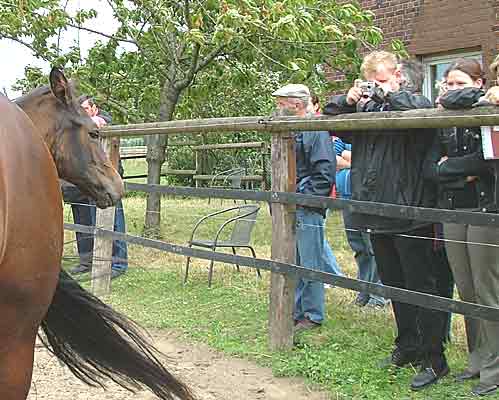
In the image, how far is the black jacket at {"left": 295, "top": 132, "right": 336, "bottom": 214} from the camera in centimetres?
527

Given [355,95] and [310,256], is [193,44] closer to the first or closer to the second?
[310,256]

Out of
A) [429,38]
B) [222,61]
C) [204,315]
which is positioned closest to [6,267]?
[204,315]

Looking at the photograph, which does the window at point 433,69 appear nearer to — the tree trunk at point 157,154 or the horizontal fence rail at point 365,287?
the tree trunk at point 157,154

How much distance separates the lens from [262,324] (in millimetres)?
5617

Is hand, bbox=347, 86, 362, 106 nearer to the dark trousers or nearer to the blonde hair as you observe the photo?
the blonde hair

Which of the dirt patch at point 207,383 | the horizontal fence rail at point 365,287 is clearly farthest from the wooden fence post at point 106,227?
the dirt patch at point 207,383

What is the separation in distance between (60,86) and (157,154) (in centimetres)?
631

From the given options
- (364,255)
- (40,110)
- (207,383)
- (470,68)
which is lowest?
(207,383)

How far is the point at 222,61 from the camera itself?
9492mm

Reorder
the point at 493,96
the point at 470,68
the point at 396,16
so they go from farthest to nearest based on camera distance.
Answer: the point at 396,16
the point at 470,68
the point at 493,96

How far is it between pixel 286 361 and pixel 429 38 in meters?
6.53

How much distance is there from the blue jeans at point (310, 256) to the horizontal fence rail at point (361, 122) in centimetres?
89

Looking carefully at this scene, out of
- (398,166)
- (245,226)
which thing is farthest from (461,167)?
(245,226)

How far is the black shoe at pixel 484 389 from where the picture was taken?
12.7 feet
